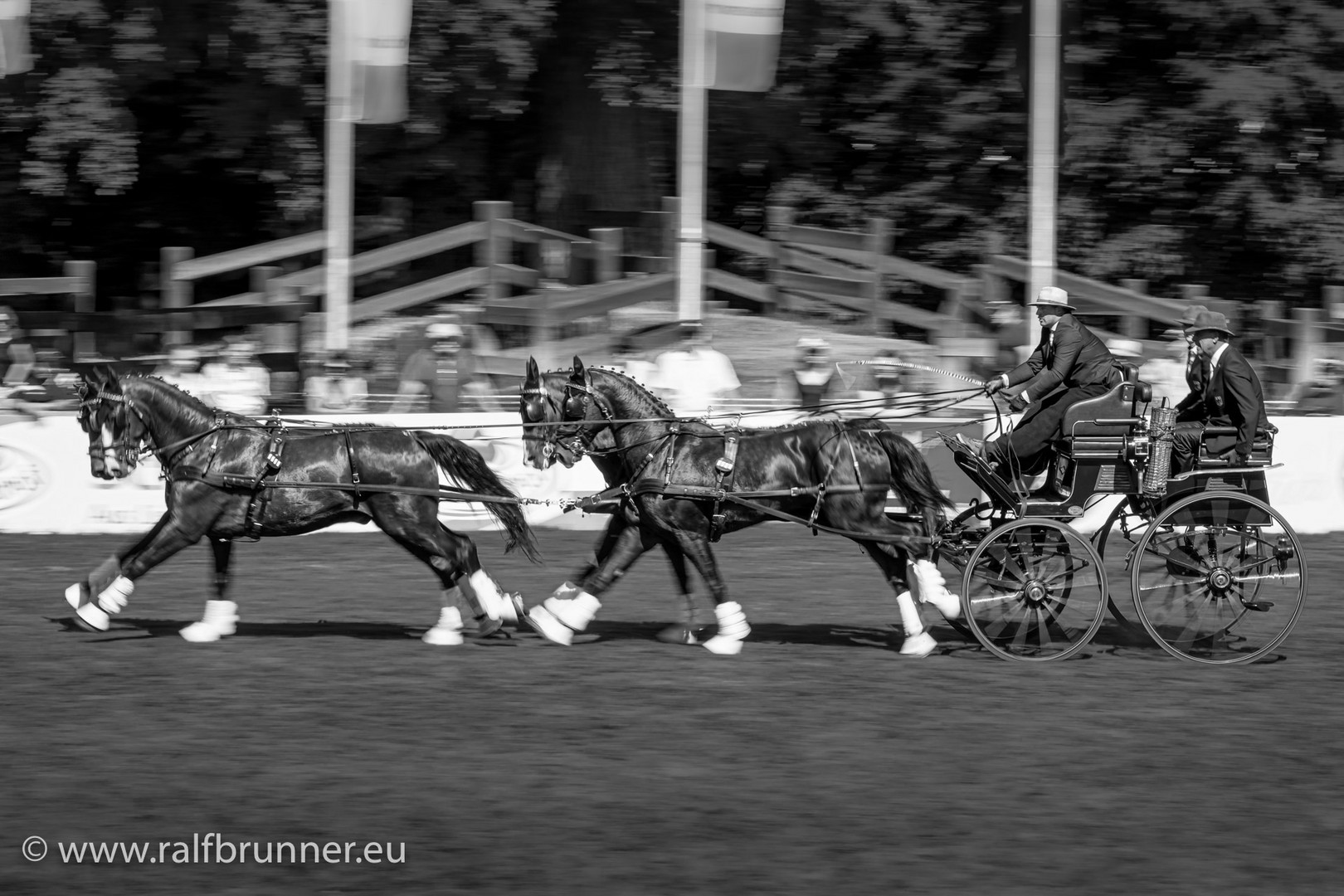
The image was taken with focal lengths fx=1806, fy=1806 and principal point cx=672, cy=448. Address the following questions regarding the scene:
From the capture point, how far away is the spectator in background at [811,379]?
15.2m

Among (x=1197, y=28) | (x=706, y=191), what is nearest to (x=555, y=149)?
(x=706, y=191)

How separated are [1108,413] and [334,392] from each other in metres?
7.87

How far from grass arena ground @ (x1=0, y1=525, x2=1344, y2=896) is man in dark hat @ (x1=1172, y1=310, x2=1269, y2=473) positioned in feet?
3.74

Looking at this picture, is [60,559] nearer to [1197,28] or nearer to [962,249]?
[962,249]

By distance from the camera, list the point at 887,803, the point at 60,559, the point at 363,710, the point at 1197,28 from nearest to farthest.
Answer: the point at 887,803, the point at 363,710, the point at 60,559, the point at 1197,28

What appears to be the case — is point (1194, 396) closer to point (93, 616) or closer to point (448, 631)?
point (448, 631)

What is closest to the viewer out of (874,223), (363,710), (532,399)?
(363,710)

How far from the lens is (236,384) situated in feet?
49.0

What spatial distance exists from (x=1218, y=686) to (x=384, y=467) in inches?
176

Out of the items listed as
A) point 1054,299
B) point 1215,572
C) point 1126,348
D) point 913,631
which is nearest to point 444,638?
point 913,631

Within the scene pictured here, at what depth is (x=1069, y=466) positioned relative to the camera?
945cm

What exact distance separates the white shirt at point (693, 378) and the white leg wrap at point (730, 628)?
5.44m

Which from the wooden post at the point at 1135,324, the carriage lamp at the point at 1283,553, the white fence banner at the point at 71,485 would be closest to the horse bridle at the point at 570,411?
the carriage lamp at the point at 1283,553

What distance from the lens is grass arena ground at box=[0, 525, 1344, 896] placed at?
6129mm
